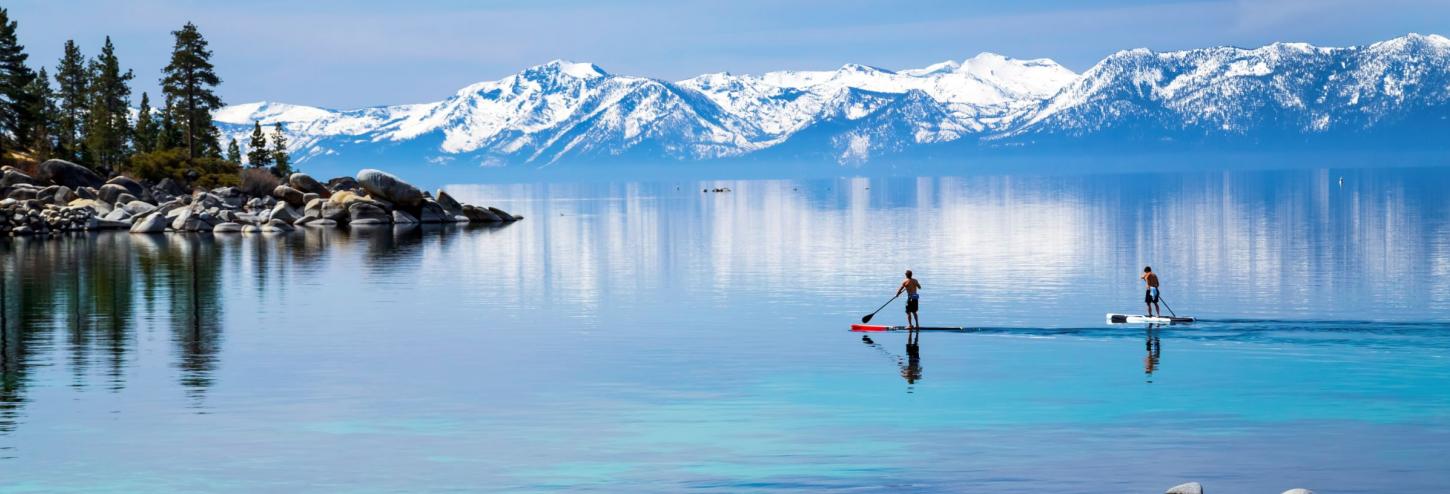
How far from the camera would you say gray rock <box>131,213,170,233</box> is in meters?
107

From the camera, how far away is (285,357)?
36.7 metres

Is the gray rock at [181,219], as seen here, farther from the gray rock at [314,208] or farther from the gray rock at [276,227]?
the gray rock at [314,208]

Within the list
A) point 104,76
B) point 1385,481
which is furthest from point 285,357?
point 104,76

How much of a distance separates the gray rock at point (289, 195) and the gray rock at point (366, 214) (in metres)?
8.06

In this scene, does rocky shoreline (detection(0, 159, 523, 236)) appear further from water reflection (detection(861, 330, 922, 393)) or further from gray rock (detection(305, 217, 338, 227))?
water reflection (detection(861, 330, 922, 393))

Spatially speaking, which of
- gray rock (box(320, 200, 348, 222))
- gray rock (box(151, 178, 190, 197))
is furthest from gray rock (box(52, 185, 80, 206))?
gray rock (box(320, 200, 348, 222))

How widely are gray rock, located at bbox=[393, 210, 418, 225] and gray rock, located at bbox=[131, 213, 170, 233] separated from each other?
18.9 m

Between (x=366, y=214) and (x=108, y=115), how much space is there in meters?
37.2

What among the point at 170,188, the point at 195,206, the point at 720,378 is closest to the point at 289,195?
the point at 170,188

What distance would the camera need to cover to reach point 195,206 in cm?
11281

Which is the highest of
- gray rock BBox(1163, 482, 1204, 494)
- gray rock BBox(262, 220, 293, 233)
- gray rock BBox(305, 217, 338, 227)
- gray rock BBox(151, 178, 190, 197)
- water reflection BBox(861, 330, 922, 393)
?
gray rock BBox(151, 178, 190, 197)

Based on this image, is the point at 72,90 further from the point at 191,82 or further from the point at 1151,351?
the point at 1151,351

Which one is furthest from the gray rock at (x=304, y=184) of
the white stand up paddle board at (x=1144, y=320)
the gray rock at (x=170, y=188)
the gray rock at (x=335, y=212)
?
the white stand up paddle board at (x=1144, y=320)

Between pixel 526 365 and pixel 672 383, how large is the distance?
15.6 ft
